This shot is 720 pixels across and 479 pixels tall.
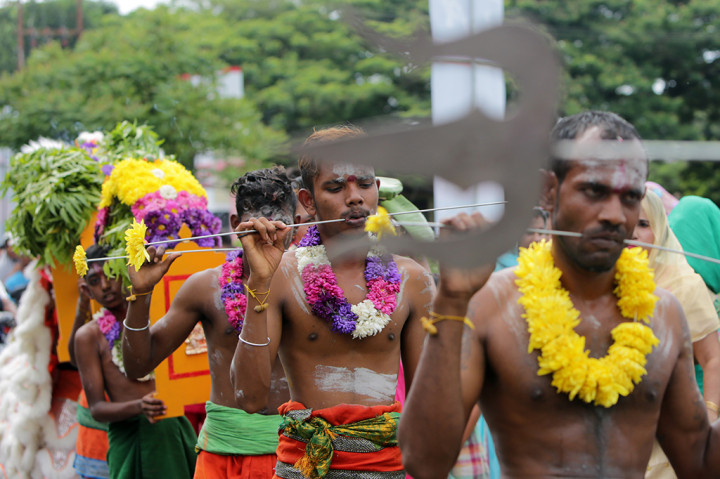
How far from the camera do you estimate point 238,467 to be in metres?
4.09

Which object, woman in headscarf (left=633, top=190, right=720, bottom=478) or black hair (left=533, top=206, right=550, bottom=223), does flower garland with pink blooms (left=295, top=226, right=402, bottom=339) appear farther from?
woman in headscarf (left=633, top=190, right=720, bottom=478)

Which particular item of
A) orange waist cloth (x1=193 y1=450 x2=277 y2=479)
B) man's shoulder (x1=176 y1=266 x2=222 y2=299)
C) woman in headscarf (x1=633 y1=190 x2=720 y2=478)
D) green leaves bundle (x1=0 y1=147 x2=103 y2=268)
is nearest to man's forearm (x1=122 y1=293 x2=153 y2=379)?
man's shoulder (x1=176 y1=266 x2=222 y2=299)

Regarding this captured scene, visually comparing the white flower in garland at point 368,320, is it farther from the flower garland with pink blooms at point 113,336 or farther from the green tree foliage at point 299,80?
the green tree foliage at point 299,80

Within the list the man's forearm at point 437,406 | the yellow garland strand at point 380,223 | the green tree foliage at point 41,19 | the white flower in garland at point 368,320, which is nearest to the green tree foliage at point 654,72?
the white flower in garland at point 368,320

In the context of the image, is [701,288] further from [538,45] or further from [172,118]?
[172,118]

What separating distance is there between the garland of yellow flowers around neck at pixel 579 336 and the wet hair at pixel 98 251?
329 centimetres

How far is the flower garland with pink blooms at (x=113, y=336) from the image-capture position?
209 inches

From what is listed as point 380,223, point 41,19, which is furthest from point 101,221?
point 41,19

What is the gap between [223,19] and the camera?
17.9 meters

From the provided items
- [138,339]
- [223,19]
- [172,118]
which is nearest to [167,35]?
[172,118]

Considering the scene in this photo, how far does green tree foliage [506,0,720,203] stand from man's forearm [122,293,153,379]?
1112 cm

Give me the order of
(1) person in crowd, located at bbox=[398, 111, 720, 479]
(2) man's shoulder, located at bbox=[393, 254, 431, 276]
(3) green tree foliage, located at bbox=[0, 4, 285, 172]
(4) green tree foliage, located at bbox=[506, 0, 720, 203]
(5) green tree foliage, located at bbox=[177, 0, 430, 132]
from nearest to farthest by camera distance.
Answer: (1) person in crowd, located at bbox=[398, 111, 720, 479] < (2) man's shoulder, located at bbox=[393, 254, 431, 276] < (3) green tree foliage, located at bbox=[0, 4, 285, 172] < (5) green tree foliage, located at bbox=[177, 0, 430, 132] < (4) green tree foliage, located at bbox=[506, 0, 720, 203]

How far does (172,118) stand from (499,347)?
12.2 metres

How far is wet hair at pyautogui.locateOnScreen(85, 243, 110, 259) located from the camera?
513 centimetres
